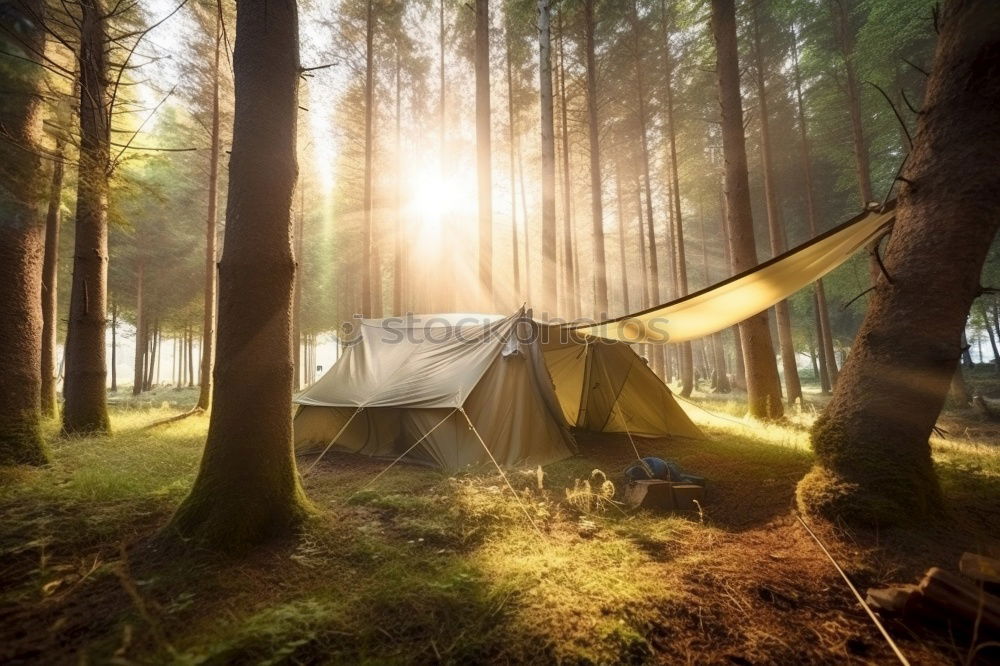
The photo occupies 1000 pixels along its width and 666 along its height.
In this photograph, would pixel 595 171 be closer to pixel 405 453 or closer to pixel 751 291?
pixel 751 291

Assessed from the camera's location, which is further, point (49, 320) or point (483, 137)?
point (483, 137)

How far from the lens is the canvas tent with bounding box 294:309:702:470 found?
503 cm

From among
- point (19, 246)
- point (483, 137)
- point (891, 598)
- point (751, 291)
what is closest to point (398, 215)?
point (483, 137)

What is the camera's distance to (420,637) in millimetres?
1792

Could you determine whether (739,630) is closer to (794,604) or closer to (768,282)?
(794,604)

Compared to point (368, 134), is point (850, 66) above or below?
above

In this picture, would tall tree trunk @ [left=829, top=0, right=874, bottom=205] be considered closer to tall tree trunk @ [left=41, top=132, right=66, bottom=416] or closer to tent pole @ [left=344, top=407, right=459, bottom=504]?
tent pole @ [left=344, top=407, right=459, bottom=504]

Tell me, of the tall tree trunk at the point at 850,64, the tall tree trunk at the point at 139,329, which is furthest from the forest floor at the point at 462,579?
the tall tree trunk at the point at 139,329

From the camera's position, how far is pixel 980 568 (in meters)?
1.88

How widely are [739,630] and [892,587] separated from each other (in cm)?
86

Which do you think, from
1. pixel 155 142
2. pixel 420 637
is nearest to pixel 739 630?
pixel 420 637

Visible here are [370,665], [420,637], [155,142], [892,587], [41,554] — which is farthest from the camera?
[155,142]

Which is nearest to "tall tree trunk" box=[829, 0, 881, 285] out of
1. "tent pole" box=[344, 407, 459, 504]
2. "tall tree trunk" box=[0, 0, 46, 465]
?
"tent pole" box=[344, 407, 459, 504]

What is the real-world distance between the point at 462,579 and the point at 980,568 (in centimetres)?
258
